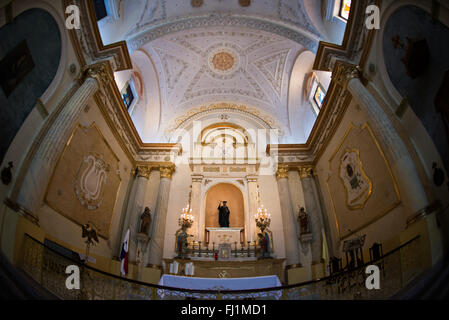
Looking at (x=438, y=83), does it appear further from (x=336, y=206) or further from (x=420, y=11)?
(x=336, y=206)

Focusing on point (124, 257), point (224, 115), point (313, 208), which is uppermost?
point (224, 115)

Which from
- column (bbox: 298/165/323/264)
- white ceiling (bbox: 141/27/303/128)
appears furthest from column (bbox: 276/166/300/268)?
white ceiling (bbox: 141/27/303/128)

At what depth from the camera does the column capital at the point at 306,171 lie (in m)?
13.3

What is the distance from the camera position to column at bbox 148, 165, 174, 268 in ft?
37.1

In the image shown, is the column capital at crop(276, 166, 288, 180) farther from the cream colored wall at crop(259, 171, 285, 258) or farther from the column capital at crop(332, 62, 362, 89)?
the column capital at crop(332, 62, 362, 89)

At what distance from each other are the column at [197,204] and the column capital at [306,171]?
5.20m

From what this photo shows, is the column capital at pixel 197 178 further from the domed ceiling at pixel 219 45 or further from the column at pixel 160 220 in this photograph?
the domed ceiling at pixel 219 45

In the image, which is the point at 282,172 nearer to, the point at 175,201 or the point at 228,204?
the point at 228,204

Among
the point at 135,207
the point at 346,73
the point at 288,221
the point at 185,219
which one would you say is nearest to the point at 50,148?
the point at 135,207

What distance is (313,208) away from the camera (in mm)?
Answer: 12141

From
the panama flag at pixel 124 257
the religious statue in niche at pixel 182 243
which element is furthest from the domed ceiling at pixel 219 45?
the panama flag at pixel 124 257

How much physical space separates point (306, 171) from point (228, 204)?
462cm

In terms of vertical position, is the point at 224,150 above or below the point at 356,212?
above

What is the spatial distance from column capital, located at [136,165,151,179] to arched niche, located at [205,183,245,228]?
3403 millimetres
